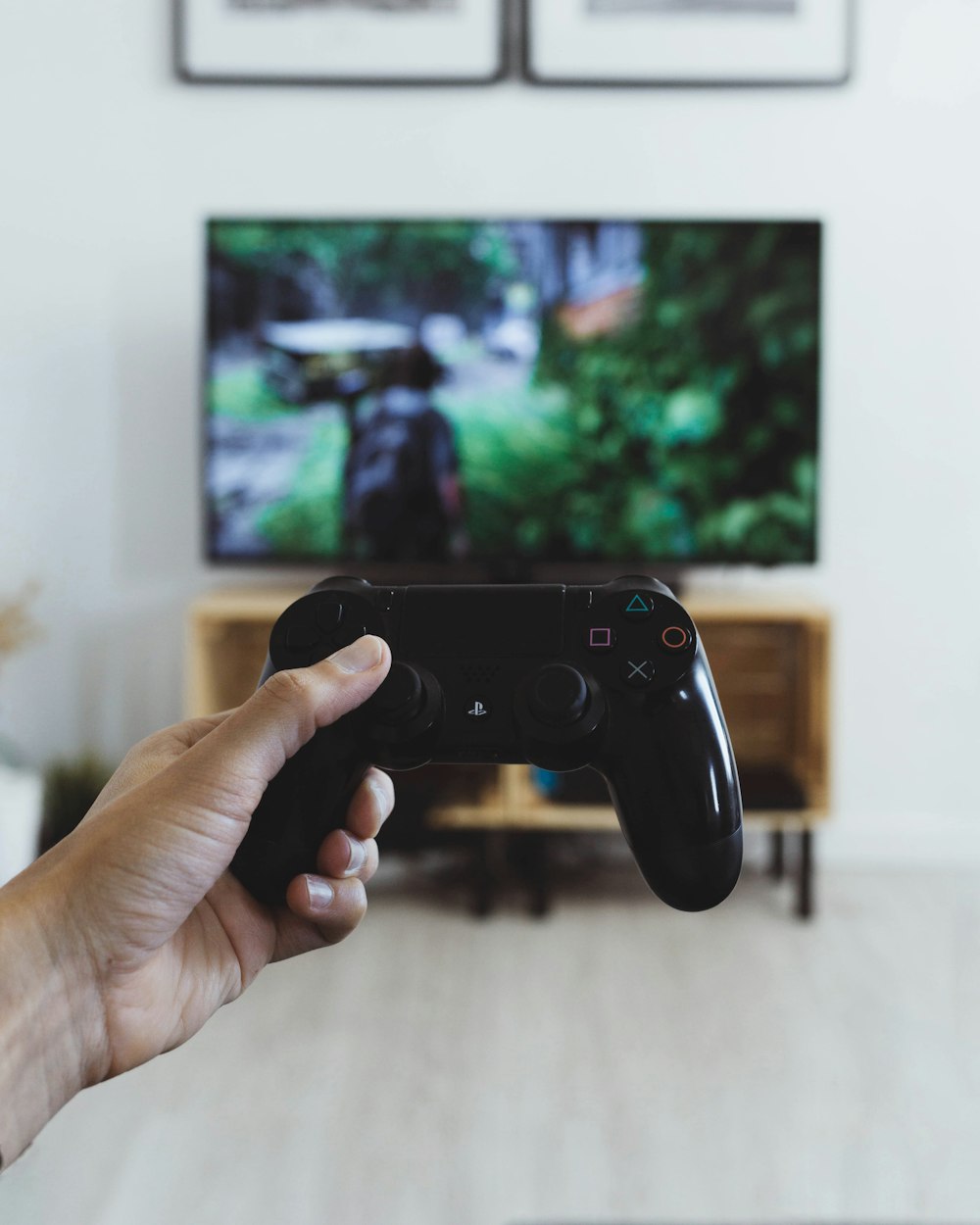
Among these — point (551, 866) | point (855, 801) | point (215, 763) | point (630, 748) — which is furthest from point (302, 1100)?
point (855, 801)

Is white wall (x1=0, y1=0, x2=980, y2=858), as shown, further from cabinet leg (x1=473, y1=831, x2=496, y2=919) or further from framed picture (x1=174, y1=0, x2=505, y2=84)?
cabinet leg (x1=473, y1=831, x2=496, y2=919)

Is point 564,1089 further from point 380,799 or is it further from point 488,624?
point 488,624

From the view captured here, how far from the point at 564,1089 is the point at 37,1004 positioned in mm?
1067

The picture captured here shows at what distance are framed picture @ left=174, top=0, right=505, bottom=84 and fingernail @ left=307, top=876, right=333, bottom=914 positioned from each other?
1995 mm

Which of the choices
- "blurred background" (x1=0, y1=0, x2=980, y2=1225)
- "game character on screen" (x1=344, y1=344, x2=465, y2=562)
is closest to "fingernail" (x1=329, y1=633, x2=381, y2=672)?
"blurred background" (x1=0, y1=0, x2=980, y2=1225)

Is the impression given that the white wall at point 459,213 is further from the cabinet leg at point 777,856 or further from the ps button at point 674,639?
the ps button at point 674,639

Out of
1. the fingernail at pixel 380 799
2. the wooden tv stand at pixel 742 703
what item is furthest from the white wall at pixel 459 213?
the fingernail at pixel 380 799

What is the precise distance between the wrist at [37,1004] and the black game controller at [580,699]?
19 centimetres

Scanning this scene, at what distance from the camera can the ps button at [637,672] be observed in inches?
16.2

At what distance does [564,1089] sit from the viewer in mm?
1420

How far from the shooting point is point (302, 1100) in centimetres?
140

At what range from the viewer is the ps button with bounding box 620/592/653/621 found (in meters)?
0.42

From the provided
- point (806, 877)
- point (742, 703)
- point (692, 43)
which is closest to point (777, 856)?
point (806, 877)

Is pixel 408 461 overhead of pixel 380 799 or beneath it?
overhead
